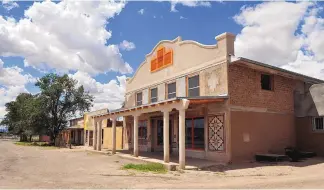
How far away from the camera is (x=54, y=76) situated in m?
41.7

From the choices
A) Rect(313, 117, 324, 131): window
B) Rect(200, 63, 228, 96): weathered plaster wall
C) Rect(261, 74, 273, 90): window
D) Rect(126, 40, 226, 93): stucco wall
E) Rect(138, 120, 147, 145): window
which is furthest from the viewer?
Rect(138, 120, 147, 145): window

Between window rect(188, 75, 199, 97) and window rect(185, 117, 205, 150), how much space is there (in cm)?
157

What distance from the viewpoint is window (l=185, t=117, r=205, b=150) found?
1761 cm

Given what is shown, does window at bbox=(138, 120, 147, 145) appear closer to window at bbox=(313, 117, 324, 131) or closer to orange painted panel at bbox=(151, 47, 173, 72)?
orange painted panel at bbox=(151, 47, 173, 72)

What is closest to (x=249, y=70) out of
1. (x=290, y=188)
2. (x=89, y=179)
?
(x=290, y=188)

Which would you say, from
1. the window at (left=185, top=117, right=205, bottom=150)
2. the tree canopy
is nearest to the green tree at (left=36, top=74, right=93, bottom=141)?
the tree canopy

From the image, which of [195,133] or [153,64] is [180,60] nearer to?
[153,64]

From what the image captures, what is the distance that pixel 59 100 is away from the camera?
135 ft

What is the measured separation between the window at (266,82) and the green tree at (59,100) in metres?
29.4

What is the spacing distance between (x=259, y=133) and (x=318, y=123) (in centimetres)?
420

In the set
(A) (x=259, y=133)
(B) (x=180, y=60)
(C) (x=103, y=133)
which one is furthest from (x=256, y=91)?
(C) (x=103, y=133)

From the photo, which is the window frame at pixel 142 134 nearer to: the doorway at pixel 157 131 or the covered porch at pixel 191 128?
the doorway at pixel 157 131

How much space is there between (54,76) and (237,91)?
31.3m

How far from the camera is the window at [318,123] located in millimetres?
18362
